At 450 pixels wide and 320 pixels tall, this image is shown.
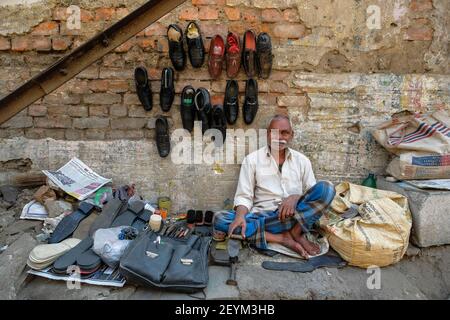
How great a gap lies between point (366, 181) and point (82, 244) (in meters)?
2.51

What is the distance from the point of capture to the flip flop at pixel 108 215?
2516mm

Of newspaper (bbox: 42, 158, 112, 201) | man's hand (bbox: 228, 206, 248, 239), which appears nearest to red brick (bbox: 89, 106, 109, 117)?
newspaper (bbox: 42, 158, 112, 201)

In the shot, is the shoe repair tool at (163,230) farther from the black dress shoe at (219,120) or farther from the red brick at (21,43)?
the red brick at (21,43)

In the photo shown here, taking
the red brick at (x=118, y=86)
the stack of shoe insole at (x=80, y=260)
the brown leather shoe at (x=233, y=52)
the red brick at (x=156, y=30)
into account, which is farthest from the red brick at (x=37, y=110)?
the brown leather shoe at (x=233, y=52)

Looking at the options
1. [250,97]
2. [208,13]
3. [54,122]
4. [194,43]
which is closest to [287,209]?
[250,97]

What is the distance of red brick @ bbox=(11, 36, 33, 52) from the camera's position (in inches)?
112

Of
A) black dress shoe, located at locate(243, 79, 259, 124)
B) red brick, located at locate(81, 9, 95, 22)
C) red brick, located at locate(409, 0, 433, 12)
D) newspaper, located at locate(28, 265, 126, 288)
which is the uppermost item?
red brick, located at locate(409, 0, 433, 12)

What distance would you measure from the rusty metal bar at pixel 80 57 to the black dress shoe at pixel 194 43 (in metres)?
1.09

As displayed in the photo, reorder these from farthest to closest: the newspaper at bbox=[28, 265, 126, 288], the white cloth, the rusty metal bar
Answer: the white cloth, the newspaper at bbox=[28, 265, 126, 288], the rusty metal bar

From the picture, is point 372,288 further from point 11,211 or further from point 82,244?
point 11,211

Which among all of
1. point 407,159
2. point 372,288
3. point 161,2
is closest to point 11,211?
point 161,2

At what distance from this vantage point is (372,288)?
6.81 feet

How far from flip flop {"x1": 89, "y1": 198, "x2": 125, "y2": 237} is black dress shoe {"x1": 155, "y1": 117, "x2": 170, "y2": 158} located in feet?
1.95

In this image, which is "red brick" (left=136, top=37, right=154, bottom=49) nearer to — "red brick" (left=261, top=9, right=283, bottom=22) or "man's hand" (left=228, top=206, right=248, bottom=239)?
"red brick" (left=261, top=9, right=283, bottom=22)
